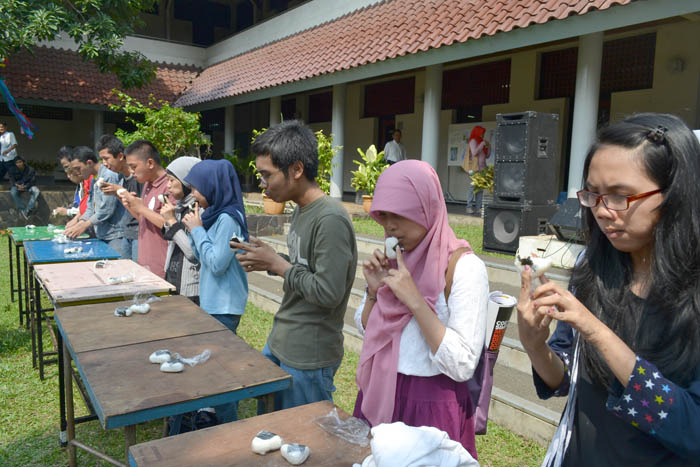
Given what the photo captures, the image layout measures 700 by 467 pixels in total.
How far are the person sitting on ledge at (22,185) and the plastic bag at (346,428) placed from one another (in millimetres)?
12826

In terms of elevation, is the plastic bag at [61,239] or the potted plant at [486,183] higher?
the potted plant at [486,183]

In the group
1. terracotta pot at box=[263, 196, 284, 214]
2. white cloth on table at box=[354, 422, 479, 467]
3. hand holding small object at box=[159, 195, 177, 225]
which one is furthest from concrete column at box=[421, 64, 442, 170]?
white cloth on table at box=[354, 422, 479, 467]

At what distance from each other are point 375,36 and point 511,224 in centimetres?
549

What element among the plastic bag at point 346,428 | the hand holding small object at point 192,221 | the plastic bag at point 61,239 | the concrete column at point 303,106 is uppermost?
the concrete column at point 303,106

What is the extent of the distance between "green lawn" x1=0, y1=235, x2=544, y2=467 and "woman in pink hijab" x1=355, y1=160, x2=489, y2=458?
57.5 inches

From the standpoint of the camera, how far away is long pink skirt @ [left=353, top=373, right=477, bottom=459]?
1.62 metres

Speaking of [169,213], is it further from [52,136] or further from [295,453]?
[52,136]

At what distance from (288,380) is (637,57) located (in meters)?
9.20

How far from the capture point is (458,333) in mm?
1543

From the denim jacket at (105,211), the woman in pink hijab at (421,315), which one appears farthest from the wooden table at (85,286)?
the woman in pink hijab at (421,315)

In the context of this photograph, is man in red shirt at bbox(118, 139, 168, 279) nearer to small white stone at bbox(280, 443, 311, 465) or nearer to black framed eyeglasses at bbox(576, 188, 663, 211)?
small white stone at bbox(280, 443, 311, 465)

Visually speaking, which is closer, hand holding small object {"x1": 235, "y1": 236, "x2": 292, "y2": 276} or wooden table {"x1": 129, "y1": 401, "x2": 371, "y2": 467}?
wooden table {"x1": 129, "y1": 401, "x2": 371, "y2": 467}

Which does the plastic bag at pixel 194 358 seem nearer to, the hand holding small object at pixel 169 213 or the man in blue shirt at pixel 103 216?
the hand holding small object at pixel 169 213

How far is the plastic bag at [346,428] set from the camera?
1.44 meters
